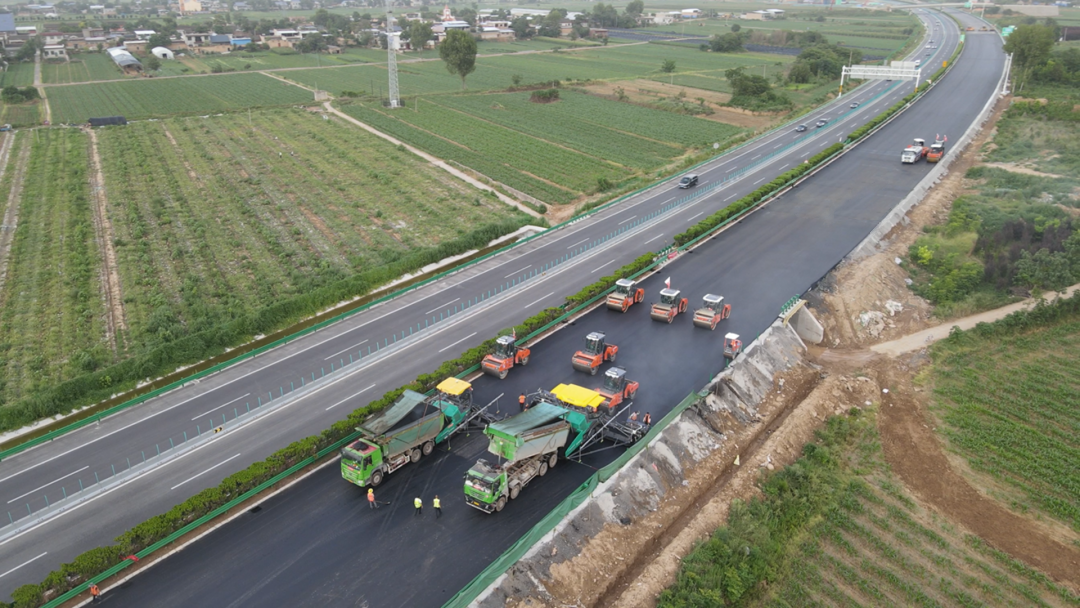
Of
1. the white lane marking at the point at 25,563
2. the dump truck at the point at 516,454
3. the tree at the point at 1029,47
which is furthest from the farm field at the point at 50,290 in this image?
the tree at the point at 1029,47

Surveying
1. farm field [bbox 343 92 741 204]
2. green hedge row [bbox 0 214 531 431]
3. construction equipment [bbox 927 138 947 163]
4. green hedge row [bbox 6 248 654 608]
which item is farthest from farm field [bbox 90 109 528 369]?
construction equipment [bbox 927 138 947 163]

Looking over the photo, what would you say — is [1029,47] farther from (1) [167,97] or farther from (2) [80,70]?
(2) [80,70]

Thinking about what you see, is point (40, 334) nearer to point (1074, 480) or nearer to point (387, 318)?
point (387, 318)

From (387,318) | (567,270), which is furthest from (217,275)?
(567,270)

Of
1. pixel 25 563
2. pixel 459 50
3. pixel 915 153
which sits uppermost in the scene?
pixel 459 50

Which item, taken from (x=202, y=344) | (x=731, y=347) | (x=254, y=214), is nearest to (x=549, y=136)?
(x=254, y=214)

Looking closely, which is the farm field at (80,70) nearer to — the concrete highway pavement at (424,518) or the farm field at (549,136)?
the farm field at (549,136)

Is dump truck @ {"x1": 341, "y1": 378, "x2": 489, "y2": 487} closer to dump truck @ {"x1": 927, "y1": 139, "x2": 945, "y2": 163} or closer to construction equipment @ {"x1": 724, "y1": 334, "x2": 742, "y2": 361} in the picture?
construction equipment @ {"x1": 724, "y1": 334, "x2": 742, "y2": 361}
